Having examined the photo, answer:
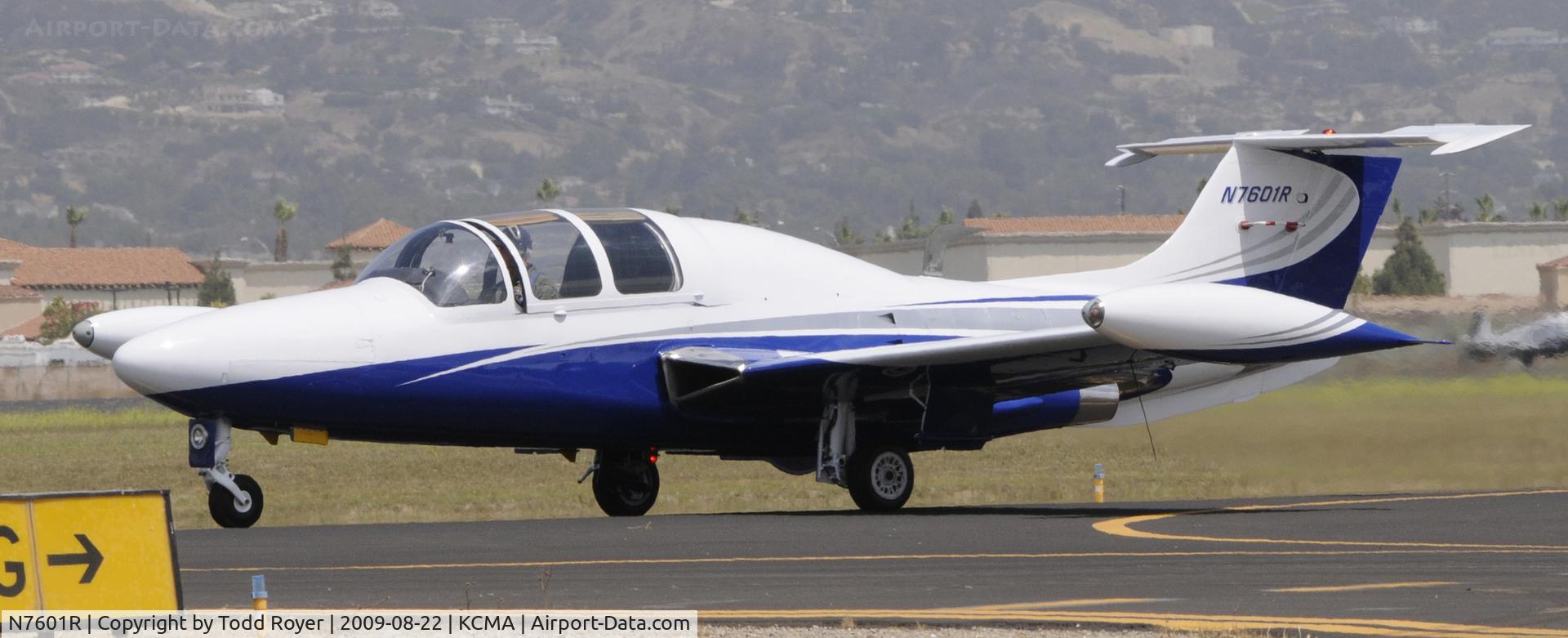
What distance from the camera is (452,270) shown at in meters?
17.5

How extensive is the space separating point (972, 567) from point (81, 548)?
5.67 meters

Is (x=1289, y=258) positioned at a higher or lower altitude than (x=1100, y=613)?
higher

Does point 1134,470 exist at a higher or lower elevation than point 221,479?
lower

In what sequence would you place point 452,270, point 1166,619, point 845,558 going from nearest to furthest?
point 1166,619 → point 845,558 → point 452,270

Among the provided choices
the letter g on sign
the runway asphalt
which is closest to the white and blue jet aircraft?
the runway asphalt

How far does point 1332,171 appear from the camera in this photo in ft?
66.7

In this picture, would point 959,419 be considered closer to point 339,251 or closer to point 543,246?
point 543,246

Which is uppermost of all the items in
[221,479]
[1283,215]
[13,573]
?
[1283,215]

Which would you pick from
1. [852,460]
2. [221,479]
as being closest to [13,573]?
[221,479]

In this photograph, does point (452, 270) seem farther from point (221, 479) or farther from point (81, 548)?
point (81, 548)

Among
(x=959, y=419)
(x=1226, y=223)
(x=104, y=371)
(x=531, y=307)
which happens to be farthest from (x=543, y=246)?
(x=104, y=371)

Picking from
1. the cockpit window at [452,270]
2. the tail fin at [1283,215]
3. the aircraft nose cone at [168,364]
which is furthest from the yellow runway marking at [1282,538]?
the aircraft nose cone at [168,364]

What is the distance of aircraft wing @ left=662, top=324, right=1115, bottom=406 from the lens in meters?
17.3

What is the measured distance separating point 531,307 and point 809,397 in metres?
2.68
